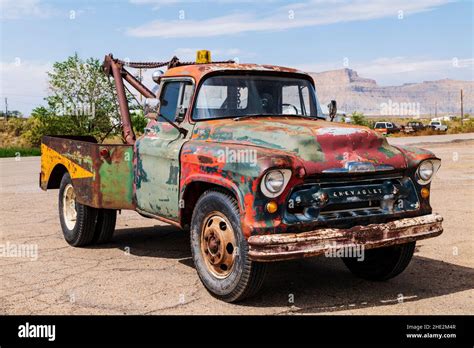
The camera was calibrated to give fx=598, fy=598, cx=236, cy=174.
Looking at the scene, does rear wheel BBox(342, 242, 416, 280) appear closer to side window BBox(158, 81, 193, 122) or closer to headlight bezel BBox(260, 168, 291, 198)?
headlight bezel BBox(260, 168, 291, 198)

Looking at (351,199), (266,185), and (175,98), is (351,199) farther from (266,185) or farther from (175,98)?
(175,98)

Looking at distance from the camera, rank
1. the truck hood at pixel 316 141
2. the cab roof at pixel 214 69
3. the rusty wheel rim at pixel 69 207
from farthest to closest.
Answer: the rusty wheel rim at pixel 69 207 → the cab roof at pixel 214 69 → the truck hood at pixel 316 141

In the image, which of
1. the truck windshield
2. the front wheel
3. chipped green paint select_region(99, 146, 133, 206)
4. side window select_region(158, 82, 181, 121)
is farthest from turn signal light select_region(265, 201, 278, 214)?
chipped green paint select_region(99, 146, 133, 206)

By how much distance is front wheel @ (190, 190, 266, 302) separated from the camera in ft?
15.3

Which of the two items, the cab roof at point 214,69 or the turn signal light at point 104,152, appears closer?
the cab roof at point 214,69

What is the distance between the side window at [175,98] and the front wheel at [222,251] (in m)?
1.21

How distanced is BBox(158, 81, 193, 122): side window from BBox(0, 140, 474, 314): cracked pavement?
5.36 feet

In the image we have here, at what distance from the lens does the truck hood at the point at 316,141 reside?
4.79 m

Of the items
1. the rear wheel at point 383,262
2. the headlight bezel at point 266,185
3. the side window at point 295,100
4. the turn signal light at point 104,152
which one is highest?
the side window at point 295,100

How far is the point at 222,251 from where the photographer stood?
495 cm

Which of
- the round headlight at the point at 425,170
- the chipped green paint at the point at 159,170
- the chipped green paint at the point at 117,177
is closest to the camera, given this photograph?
the round headlight at the point at 425,170

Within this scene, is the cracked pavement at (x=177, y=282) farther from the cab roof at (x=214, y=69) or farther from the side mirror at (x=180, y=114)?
the cab roof at (x=214, y=69)

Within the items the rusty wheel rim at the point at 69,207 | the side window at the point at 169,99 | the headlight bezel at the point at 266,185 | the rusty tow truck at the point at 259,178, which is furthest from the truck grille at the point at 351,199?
the rusty wheel rim at the point at 69,207
